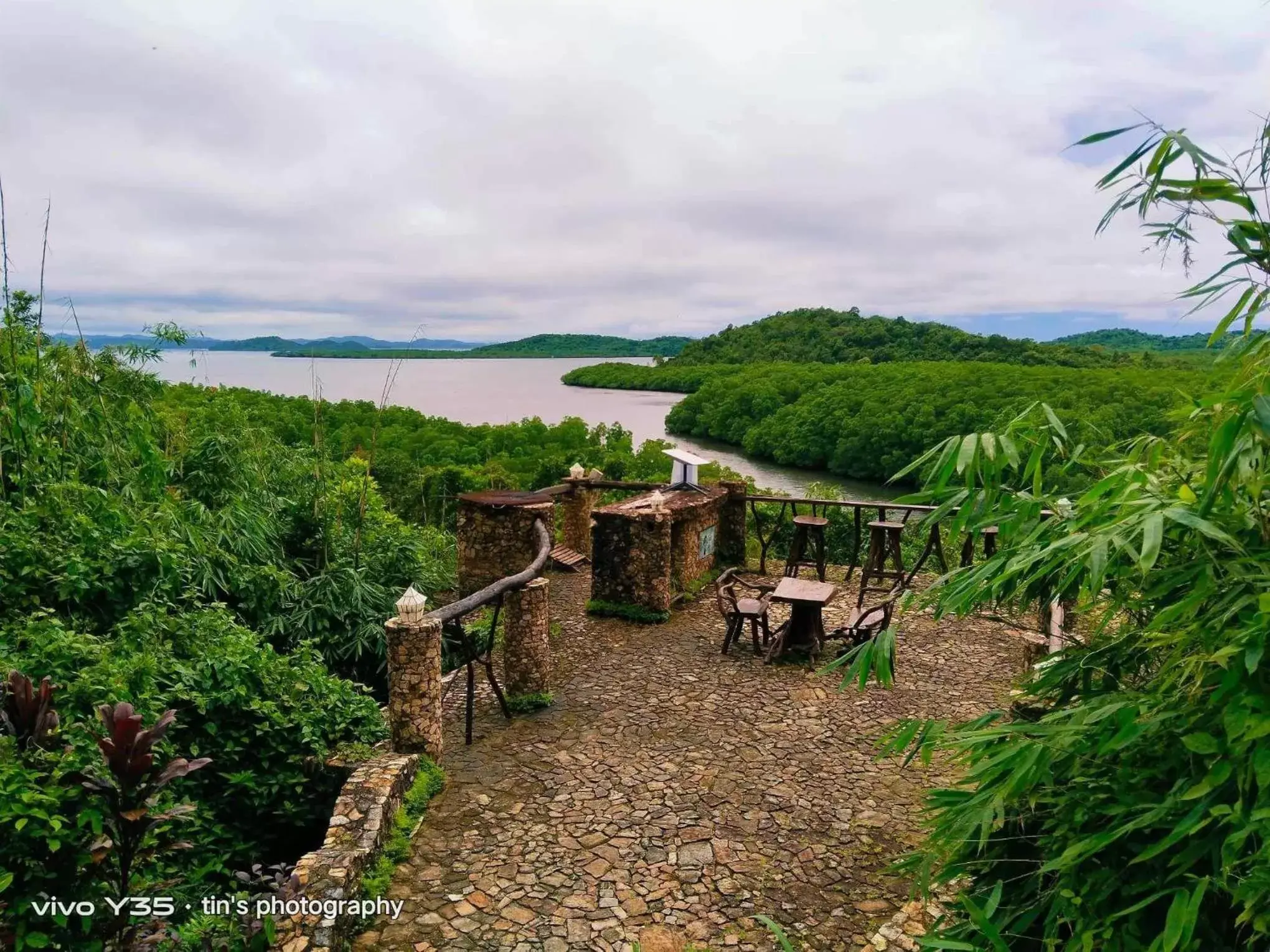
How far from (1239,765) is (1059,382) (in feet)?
111

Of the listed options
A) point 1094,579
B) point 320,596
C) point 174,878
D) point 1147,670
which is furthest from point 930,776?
point 320,596

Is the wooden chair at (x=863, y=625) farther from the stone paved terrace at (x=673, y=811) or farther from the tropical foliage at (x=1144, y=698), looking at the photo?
the tropical foliage at (x=1144, y=698)

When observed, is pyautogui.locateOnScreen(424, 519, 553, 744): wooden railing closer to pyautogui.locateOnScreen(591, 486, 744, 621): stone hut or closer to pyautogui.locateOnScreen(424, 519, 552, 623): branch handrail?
pyautogui.locateOnScreen(424, 519, 552, 623): branch handrail

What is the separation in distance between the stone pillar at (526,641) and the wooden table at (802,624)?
7.07 ft

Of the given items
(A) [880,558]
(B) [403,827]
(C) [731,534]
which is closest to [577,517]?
(C) [731,534]

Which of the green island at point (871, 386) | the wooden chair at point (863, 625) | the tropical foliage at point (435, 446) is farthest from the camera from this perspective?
the green island at point (871, 386)

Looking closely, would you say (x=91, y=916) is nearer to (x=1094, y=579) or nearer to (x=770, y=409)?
(x=1094, y=579)

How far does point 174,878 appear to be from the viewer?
3516mm

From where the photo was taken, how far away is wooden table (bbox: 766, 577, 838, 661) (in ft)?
22.3

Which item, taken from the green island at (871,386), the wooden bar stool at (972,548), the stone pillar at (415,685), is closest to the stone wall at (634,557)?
the wooden bar stool at (972,548)

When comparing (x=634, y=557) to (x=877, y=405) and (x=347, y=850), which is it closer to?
(x=347, y=850)

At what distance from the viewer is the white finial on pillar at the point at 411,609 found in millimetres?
4430

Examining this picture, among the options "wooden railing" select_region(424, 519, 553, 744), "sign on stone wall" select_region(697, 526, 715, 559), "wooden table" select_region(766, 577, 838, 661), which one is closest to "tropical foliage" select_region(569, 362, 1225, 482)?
"sign on stone wall" select_region(697, 526, 715, 559)

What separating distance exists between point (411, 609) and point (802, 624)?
12.5 feet
